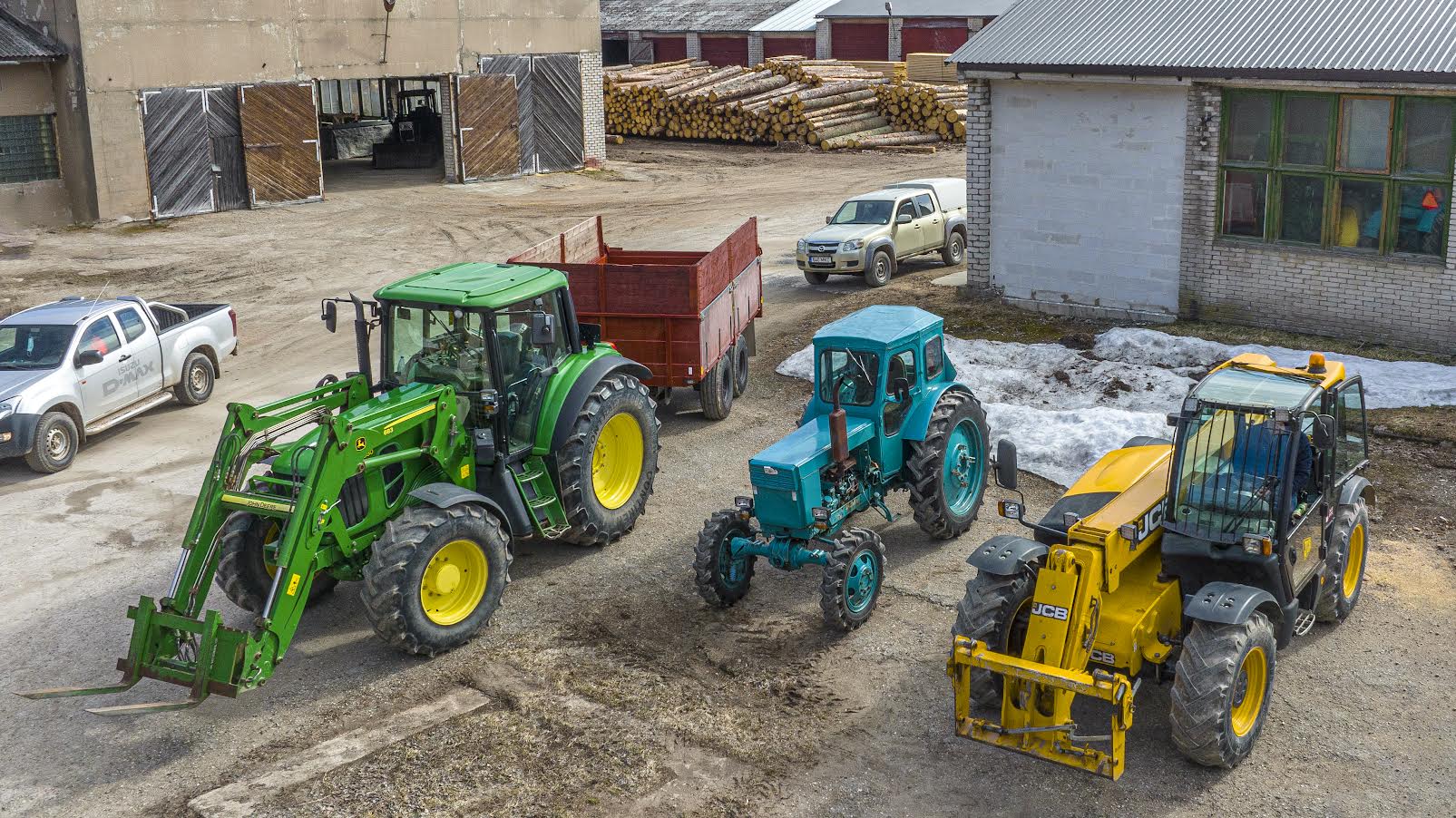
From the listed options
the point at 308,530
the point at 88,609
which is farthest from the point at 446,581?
the point at 88,609

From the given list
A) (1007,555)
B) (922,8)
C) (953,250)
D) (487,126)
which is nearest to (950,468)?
(1007,555)

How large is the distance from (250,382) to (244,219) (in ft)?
36.9

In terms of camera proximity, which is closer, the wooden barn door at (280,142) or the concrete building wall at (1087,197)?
the concrete building wall at (1087,197)

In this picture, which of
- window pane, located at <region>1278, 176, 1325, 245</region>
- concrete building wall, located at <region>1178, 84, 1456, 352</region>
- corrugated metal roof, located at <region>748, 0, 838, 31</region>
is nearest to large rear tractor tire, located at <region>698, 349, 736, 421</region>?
concrete building wall, located at <region>1178, 84, 1456, 352</region>

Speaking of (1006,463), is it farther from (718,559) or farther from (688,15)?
(688,15)

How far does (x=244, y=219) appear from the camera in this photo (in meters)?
27.9

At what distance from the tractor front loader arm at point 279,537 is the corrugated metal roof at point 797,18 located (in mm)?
37395

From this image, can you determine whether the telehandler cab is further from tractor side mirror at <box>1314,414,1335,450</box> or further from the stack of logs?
the stack of logs

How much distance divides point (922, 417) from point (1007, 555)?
2.95 meters

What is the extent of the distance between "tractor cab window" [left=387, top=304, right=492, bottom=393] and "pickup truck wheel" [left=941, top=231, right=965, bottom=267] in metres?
13.8

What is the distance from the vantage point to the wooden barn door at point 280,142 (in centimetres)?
2829

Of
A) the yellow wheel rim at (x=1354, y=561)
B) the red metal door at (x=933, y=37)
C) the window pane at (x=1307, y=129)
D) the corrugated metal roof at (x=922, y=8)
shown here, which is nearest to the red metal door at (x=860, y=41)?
the corrugated metal roof at (x=922, y=8)

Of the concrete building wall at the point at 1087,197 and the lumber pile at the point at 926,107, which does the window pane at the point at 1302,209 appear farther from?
the lumber pile at the point at 926,107

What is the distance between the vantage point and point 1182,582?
8.66 m
